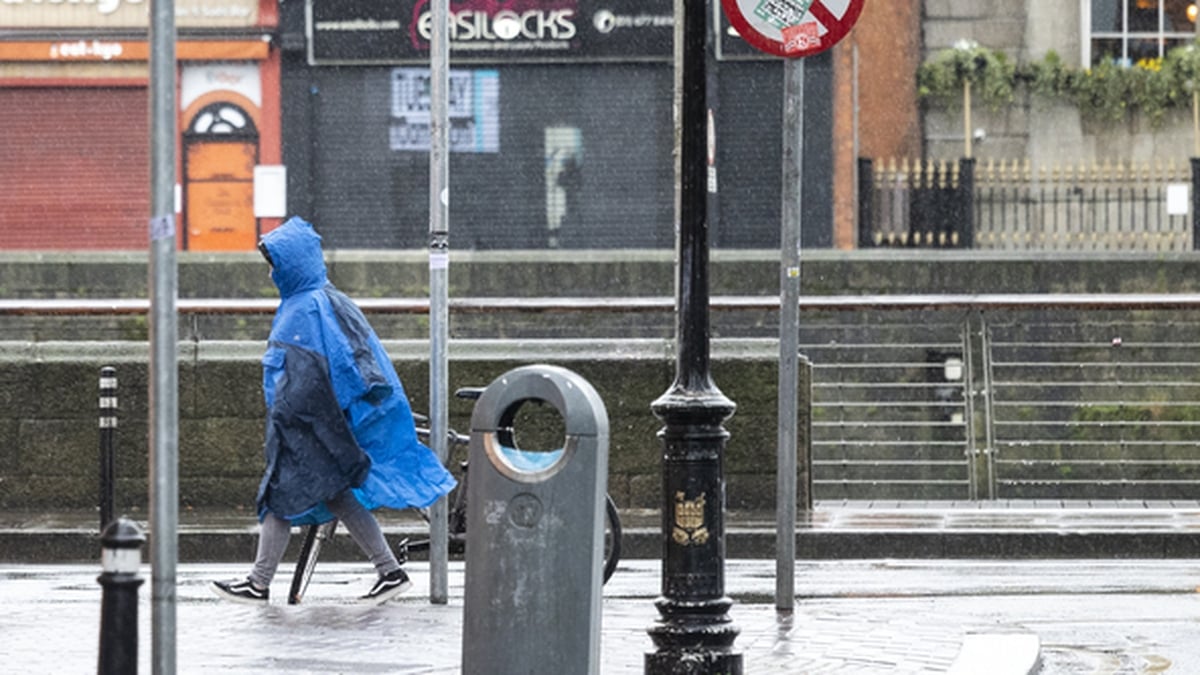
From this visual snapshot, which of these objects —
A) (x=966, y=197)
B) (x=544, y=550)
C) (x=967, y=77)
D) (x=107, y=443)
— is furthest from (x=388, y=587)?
(x=967, y=77)

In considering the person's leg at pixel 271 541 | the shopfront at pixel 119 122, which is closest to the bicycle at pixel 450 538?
the person's leg at pixel 271 541

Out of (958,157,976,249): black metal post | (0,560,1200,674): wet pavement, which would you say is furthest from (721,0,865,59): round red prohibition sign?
(958,157,976,249): black metal post

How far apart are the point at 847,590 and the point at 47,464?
213 inches

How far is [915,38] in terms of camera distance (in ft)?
92.2

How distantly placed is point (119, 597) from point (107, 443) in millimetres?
7107

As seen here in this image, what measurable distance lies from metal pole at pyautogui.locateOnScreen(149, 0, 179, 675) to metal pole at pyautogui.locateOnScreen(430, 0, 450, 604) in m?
4.88

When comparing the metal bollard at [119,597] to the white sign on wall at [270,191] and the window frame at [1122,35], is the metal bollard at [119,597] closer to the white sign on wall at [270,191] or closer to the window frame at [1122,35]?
the white sign on wall at [270,191]

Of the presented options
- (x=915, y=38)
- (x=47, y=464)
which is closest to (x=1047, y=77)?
(x=915, y=38)

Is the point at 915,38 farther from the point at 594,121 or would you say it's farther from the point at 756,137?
the point at 594,121

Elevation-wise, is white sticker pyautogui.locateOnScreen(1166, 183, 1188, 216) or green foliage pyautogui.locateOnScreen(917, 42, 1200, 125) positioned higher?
green foliage pyautogui.locateOnScreen(917, 42, 1200, 125)

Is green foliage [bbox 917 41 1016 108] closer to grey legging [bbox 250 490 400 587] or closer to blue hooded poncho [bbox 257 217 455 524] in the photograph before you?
blue hooded poncho [bbox 257 217 455 524]

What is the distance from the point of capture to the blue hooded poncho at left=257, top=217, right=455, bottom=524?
10.1 m

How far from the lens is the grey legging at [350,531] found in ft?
33.5

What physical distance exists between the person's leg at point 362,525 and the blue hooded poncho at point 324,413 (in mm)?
54
